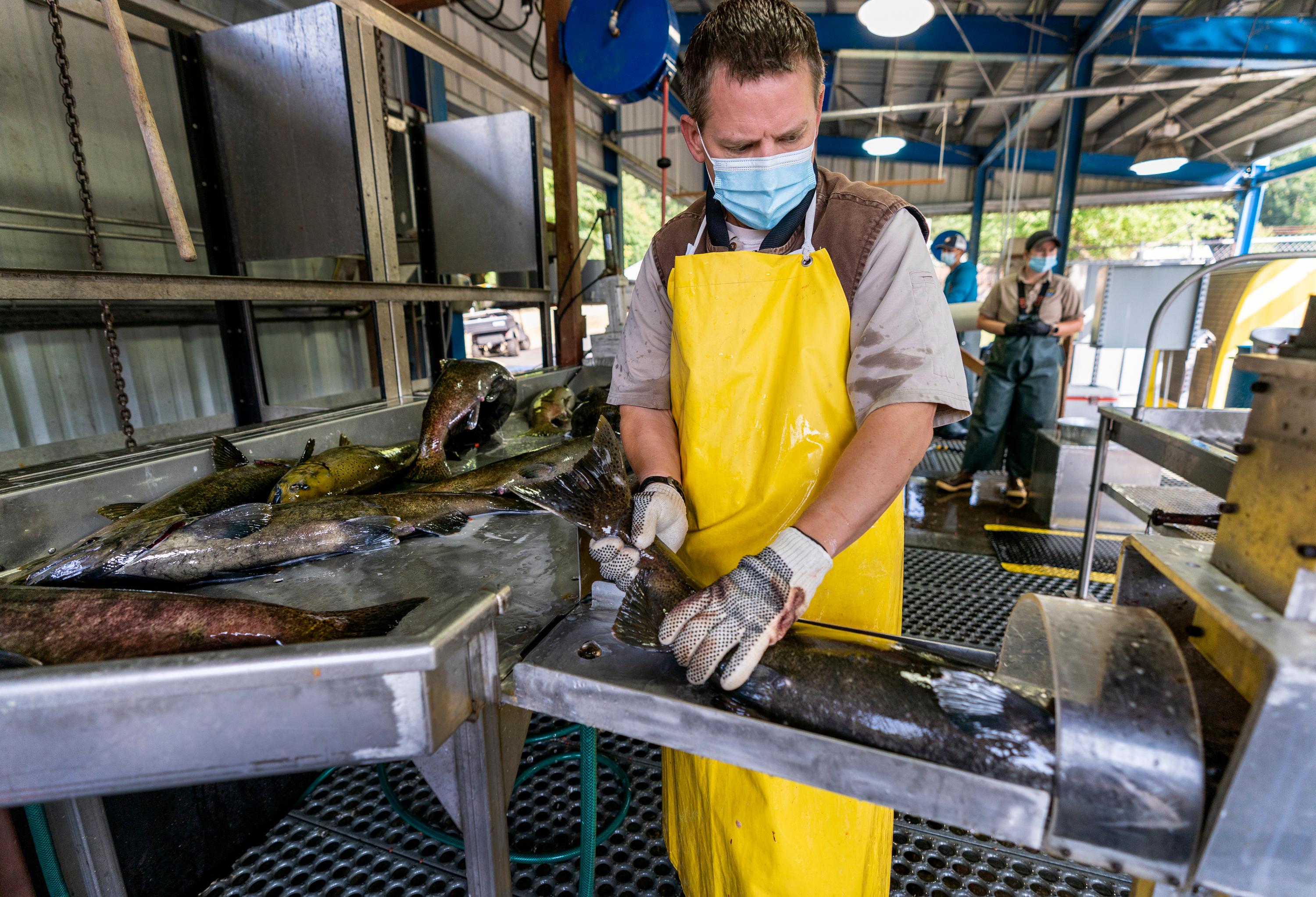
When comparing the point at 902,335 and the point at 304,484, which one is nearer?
the point at 902,335

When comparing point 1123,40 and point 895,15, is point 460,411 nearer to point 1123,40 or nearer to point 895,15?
point 895,15

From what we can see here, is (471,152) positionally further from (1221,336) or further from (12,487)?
(1221,336)

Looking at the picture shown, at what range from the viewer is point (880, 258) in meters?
1.34

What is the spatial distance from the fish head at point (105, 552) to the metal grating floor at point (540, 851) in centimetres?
107

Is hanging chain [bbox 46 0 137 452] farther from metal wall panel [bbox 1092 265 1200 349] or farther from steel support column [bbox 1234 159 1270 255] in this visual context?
steel support column [bbox 1234 159 1270 255]

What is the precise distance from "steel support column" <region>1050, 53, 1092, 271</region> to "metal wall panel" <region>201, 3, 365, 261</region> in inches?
370

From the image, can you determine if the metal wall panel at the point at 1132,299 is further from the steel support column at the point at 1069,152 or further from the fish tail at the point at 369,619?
the fish tail at the point at 369,619

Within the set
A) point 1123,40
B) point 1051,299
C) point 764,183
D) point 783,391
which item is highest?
point 1123,40

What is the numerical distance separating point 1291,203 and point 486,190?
1302 inches

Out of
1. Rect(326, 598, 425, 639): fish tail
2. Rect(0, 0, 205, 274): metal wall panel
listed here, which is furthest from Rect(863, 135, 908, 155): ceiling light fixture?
Rect(326, 598, 425, 639): fish tail

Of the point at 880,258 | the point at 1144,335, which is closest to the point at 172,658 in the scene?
the point at 880,258

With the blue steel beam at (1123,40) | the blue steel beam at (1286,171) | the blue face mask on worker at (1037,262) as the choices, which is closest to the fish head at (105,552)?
the blue face mask on worker at (1037,262)

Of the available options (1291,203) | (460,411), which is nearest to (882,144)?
(460,411)

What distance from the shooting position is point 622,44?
338 centimetres
